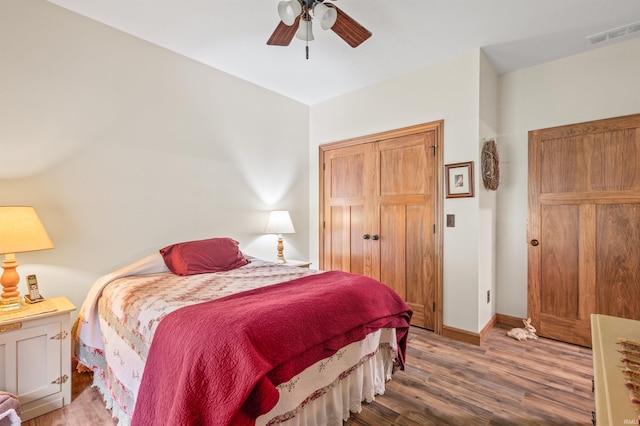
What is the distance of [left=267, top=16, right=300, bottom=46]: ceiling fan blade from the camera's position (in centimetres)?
206

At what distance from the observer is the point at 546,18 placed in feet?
7.88

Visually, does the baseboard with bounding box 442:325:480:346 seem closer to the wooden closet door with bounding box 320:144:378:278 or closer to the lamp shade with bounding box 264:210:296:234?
the wooden closet door with bounding box 320:144:378:278

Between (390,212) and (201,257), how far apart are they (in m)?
2.07

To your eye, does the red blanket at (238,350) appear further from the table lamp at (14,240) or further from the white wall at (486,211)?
the white wall at (486,211)

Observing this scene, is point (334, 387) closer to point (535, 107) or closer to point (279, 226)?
point (279, 226)

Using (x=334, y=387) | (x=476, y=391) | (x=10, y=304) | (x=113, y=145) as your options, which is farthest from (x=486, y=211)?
(x=10, y=304)

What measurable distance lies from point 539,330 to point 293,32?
139 inches

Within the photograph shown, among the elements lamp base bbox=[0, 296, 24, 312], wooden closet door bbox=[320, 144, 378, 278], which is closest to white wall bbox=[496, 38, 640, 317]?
wooden closet door bbox=[320, 144, 378, 278]

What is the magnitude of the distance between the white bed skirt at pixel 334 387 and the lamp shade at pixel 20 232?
98 centimetres

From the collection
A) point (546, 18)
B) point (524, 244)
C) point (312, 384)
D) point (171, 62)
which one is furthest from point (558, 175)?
point (171, 62)

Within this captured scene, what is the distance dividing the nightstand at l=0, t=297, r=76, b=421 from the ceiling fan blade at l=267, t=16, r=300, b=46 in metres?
2.26

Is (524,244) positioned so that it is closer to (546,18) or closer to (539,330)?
(539,330)

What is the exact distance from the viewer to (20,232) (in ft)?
5.94

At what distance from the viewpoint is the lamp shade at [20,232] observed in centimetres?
175
